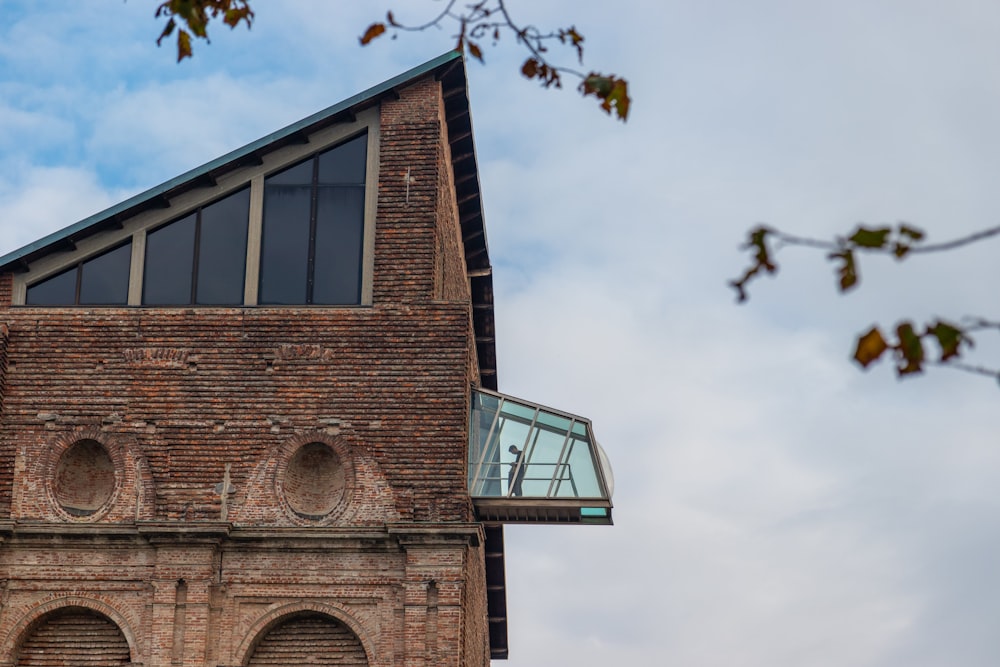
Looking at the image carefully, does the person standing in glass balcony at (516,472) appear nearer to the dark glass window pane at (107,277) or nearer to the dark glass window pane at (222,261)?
the dark glass window pane at (222,261)

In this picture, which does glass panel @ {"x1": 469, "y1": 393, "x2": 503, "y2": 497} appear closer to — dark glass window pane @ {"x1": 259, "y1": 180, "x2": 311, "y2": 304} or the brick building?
the brick building

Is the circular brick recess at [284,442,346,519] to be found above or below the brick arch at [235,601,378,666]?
above

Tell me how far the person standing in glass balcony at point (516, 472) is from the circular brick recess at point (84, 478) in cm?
635

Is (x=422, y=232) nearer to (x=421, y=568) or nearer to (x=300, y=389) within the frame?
(x=300, y=389)

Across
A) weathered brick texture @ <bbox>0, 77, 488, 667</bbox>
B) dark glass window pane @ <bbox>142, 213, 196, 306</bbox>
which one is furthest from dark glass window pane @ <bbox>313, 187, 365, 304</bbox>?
dark glass window pane @ <bbox>142, 213, 196, 306</bbox>

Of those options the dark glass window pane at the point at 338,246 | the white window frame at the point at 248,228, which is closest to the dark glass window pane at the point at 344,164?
the white window frame at the point at 248,228

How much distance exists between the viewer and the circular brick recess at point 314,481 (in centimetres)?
2555

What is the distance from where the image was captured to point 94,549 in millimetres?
25234

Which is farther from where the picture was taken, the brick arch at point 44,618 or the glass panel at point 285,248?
the glass panel at point 285,248

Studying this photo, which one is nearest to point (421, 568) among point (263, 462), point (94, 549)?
point (263, 462)

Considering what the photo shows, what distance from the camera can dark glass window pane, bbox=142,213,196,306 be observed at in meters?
26.8

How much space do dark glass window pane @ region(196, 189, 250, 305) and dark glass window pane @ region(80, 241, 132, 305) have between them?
4.22ft

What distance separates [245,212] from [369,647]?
757cm

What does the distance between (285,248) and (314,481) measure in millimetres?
3956
